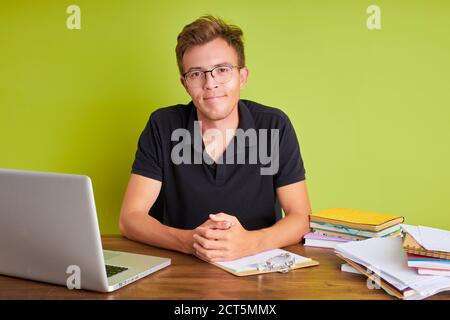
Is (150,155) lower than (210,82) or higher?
lower

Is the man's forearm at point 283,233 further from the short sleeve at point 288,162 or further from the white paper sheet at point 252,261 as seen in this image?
the short sleeve at point 288,162

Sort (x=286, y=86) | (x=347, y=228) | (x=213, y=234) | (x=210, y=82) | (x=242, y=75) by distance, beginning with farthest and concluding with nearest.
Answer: (x=286, y=86) → (x=242, y=75) → (x=210, y=82) → (x=347, y=228) → (x=213, y=234)

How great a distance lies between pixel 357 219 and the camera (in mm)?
1646

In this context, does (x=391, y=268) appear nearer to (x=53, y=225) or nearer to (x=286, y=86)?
(x=53, y=225)

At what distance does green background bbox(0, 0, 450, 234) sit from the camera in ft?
8.25

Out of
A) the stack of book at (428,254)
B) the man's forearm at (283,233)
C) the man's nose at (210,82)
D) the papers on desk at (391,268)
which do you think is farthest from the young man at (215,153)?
the stack of book at (428,254)

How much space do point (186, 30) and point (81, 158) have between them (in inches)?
37.7

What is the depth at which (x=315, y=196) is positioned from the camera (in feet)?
8.57

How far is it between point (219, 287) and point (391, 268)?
41cm

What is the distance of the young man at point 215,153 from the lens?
6.47 ft

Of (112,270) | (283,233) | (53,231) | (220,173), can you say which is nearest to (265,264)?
(283,233)

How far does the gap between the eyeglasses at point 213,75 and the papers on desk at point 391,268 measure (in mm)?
Result: 851

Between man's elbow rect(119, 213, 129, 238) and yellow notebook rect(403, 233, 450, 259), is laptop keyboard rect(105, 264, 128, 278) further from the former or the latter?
yellow notebook rect(403, 233, 450, 259)
